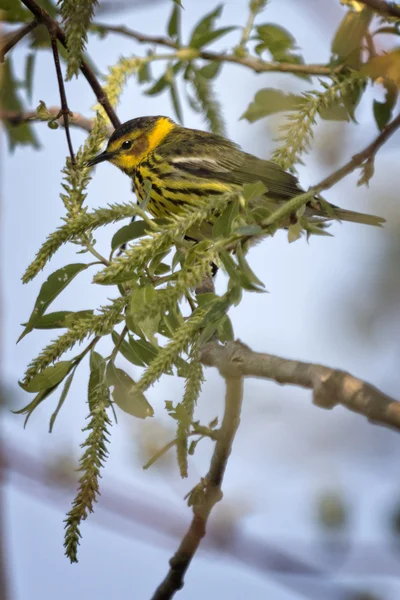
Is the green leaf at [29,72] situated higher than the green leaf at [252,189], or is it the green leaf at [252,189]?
the green leaf at [29,72]

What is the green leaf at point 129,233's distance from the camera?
1.63m

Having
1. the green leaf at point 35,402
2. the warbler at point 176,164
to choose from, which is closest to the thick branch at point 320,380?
the green leaf at point 35,402

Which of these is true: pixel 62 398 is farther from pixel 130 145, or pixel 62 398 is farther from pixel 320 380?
pixel 130 145

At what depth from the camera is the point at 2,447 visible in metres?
1.21

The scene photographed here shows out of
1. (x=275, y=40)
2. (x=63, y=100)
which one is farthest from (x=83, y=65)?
(x=275, y=40)

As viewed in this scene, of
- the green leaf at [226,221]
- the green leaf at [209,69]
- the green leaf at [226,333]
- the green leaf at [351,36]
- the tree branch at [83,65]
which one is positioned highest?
the green leaf at [209,69]

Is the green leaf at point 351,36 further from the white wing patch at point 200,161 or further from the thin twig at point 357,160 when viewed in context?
the white wing patch at point 200,161

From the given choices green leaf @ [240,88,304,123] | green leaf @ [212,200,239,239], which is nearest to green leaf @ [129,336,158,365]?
green leaf @ [212,200,239,239]

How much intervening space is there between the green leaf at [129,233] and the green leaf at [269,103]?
1.90 feet

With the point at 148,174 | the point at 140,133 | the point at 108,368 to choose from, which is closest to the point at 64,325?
the point at 108,368

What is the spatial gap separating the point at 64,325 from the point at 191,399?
359 millimetres

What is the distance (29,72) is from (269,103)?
3.64 feet

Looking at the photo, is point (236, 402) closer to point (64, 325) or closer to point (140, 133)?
point (64, 325)

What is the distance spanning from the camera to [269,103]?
2.10m
